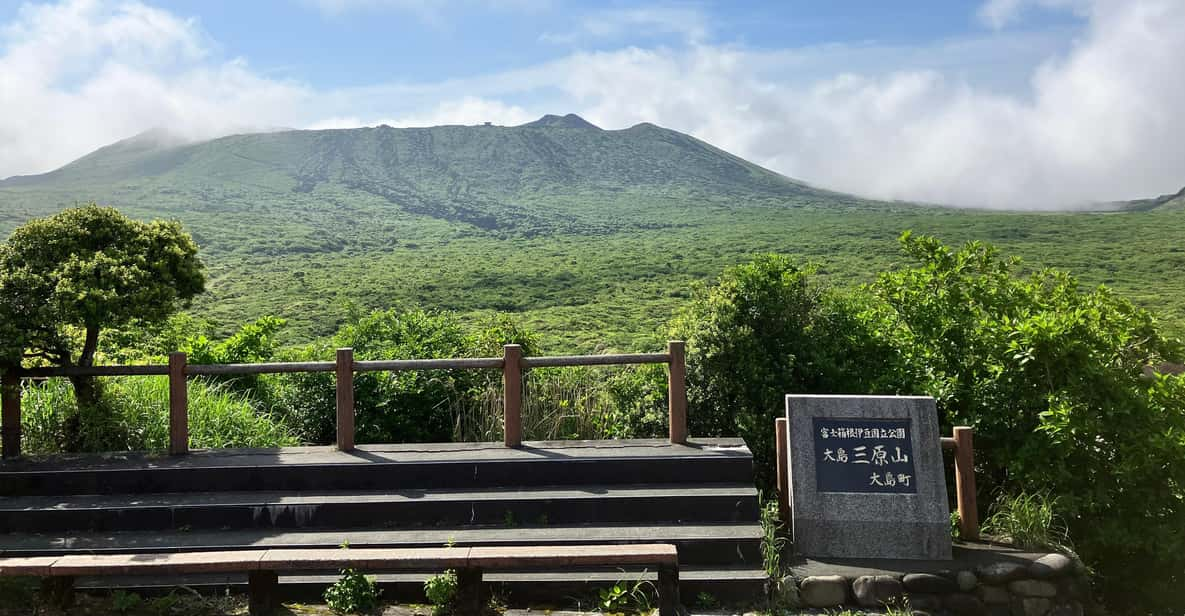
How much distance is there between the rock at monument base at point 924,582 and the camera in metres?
6.27

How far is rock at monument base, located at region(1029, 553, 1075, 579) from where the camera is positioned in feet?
21.0

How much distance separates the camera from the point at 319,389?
1009cm

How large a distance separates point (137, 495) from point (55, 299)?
179 centimetres

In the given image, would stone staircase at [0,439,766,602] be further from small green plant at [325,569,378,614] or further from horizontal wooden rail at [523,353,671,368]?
horizontal wooden rail at [523,353,671,368]

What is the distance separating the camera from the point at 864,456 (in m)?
6.86

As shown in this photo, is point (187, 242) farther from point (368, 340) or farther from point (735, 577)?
point (735, 577)

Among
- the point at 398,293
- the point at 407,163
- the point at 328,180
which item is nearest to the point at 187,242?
the point at 398,293

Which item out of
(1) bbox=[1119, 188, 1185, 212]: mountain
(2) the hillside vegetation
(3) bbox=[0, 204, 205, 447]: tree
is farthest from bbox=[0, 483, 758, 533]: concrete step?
(1) bbox=[1119, 188, 1185, 212]: mountain

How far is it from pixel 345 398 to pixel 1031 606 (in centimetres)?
581

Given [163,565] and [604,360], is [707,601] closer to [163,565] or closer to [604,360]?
[604,360]

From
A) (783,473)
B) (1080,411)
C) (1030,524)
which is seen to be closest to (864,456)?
(783,473)

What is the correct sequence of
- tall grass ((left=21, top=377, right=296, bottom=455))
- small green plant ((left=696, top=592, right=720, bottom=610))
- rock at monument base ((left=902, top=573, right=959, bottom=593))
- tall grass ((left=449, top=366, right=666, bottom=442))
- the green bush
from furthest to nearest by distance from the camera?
1. the green bush
2. tall grass ((left=449, top=366, right=666, bottom=442))
3. tall grass ((left=21, top=377, right=296, bottom=455))
4. rock at monument base ((left=902, top=573, right=959, bottom=593))
5. small green plant ((left=696, top=592, right=720, bottom=610))

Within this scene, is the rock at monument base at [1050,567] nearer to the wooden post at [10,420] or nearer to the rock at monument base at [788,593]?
the rock at monument base at [788,593]

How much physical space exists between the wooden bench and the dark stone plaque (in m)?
1.71
